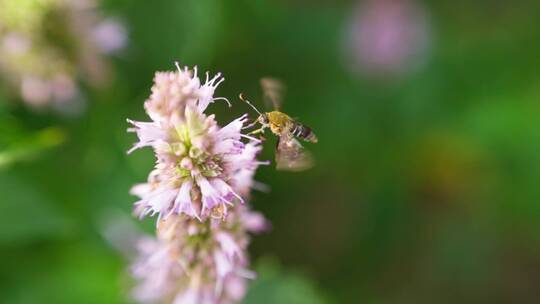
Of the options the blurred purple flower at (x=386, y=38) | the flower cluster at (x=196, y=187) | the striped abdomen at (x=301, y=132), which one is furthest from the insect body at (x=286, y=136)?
the blurred purple flower at (x=386, y=38)

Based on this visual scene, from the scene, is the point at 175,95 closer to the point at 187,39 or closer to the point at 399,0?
the point at 187,39

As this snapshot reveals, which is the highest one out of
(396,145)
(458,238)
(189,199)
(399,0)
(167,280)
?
(399,0)

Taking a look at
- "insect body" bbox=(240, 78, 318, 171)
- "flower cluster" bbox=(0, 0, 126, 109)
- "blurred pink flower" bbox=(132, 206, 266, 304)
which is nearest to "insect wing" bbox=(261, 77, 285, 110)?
"insect body" bbox=(240, 78, 318, 171)

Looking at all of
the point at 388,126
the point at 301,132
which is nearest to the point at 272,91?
the point at 301,132

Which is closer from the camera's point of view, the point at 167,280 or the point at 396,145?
the point at 167,280

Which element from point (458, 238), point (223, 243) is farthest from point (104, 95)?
point (458, 238)

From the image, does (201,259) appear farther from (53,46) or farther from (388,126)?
(388,126)

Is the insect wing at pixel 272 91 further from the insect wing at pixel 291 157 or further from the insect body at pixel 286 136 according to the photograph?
the insect wing at pixel 291 157
